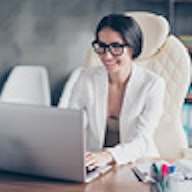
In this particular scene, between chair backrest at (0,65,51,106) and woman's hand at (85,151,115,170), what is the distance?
2148 millimetres

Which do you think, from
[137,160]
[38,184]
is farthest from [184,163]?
[38,184]

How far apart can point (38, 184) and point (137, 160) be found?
1.43 ft

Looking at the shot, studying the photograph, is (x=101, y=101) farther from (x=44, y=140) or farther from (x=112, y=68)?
(x=44, y=140)

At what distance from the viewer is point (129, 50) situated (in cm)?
216

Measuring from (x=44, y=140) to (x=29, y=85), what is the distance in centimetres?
249

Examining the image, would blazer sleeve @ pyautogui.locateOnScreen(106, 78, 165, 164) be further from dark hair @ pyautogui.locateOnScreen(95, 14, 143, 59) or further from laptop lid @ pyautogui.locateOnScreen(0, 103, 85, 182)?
laptop lid @ pyautogui.locateOnScreen(0, 103, 85, 182)

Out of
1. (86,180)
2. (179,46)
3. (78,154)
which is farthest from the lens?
(179,46)

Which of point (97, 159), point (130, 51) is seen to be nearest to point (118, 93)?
point (130, 51)

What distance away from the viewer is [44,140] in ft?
4.50

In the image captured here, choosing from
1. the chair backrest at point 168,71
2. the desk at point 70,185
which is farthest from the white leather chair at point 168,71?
the desk at point 70,185

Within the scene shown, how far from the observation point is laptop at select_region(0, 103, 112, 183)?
1329mm

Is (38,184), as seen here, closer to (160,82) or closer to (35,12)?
(160,82)

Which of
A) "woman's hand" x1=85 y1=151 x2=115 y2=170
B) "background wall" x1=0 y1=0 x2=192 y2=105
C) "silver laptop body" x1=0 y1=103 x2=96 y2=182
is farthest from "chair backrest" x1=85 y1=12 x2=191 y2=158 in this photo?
"background wall" x1=0 y1=0 x2=192 y2=105

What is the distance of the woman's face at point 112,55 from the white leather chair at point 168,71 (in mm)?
249
